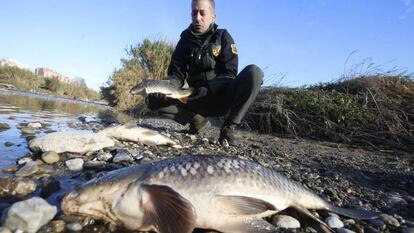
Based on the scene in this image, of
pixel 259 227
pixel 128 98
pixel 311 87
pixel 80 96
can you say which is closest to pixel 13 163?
pixel 259 227

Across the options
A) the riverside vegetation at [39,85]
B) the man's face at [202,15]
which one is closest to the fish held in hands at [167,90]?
the man's face at [202,15]

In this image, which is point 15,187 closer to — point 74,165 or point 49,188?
point 49,188

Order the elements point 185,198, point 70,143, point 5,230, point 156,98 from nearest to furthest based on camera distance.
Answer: point 5,230 → point 185,198 → point 70,143 → point 156,98

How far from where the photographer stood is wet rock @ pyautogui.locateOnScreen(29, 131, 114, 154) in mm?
3674

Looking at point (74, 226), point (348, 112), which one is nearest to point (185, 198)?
point (74, 226)

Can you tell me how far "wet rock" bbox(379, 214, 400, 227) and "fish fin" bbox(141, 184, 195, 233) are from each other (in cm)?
142

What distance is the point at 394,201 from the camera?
2.95m

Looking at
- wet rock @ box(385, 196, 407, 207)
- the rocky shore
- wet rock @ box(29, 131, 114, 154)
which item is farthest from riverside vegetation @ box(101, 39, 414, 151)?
wet rock @ box(29, 131, 114, 154)

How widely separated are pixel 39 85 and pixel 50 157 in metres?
40.5

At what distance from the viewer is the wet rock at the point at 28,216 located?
1841 millimetres

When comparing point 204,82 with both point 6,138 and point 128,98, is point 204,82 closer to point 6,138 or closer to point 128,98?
point 6,138

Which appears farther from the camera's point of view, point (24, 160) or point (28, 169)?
point (24, 160)

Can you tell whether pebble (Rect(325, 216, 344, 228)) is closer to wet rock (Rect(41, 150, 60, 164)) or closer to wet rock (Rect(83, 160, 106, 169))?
wet rock (Rect(83, 160, 106, 169))

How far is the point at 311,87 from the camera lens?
11.1 metres
